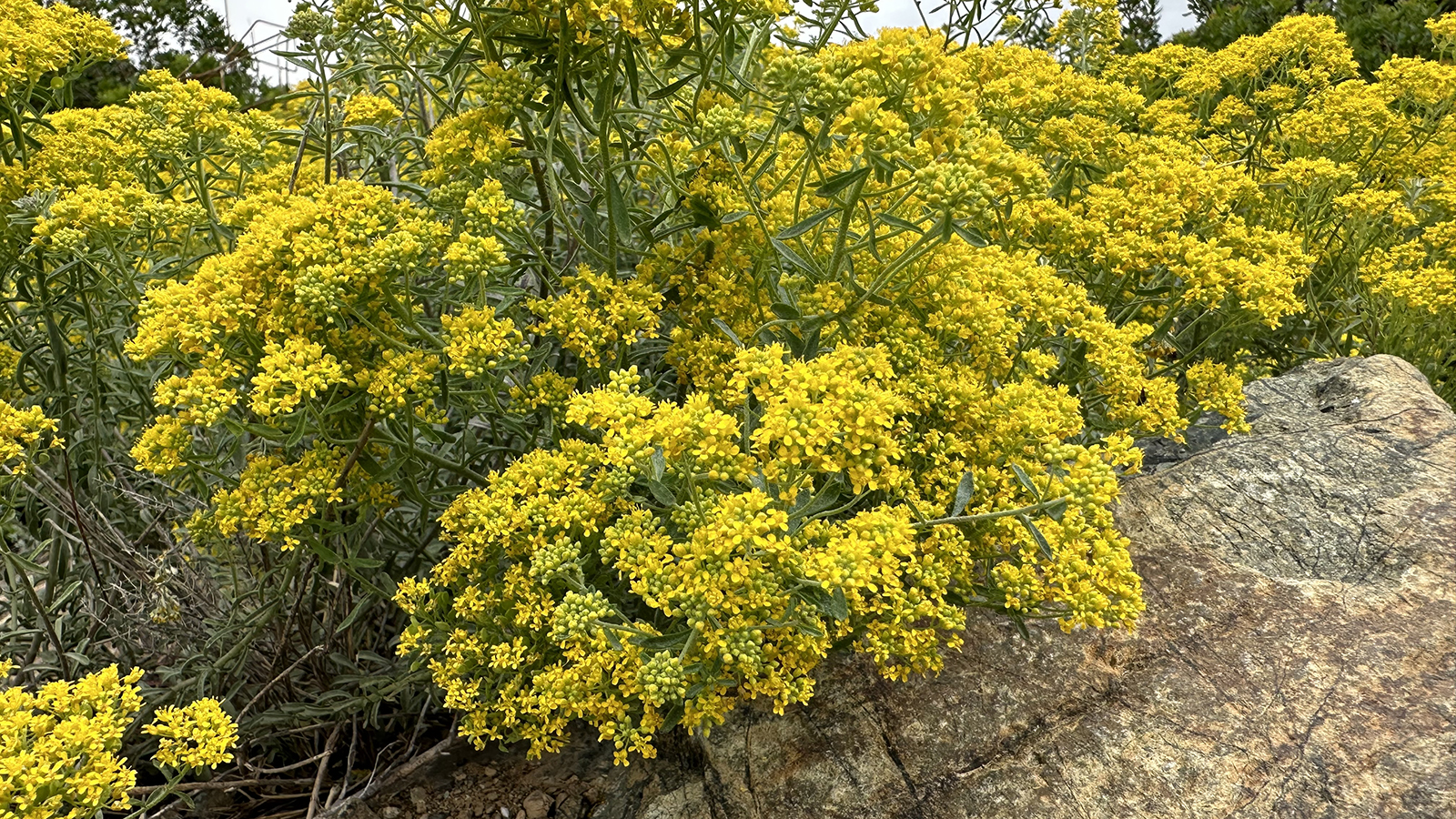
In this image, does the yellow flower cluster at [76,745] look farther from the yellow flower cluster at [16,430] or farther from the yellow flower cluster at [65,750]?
the yellow flower cluster at [16,430]

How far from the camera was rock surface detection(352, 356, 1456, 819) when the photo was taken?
288 centimetres

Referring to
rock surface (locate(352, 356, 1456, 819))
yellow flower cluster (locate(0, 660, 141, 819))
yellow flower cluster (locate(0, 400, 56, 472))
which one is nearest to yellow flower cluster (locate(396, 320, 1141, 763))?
rock surface (locate(352, 356, 1456, 819))

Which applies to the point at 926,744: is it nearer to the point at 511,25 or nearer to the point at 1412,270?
the point at 511,25

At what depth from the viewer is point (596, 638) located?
254 cm

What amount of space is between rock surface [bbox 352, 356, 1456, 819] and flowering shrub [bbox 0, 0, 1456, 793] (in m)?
0.23

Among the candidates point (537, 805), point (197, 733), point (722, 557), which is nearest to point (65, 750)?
point (197, 733)

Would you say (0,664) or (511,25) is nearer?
(0,664)

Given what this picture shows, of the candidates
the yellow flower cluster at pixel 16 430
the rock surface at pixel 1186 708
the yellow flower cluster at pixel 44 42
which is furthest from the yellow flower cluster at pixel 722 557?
the yellow flower cluster at pixel 44 42

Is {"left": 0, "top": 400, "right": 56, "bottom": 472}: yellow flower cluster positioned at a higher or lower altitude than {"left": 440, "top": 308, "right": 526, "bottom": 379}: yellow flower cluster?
lower

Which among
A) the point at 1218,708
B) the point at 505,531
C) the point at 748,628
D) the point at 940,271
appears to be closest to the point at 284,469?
the point at 505,531

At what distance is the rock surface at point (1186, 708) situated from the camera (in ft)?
9.46

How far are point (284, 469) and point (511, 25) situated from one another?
1401 millimetres

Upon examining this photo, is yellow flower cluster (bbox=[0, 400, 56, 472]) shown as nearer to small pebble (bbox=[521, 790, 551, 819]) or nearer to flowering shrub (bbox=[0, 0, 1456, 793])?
flowering shrub (bbox=[0, 0, 1456, 793])

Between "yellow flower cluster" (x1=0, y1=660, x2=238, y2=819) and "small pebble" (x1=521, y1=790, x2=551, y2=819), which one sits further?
"small pebble" (x1=521, y1=790, x2=551, y2=819)
